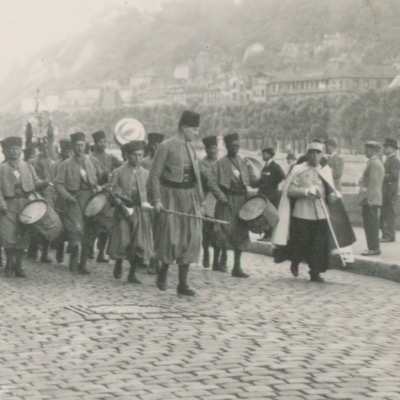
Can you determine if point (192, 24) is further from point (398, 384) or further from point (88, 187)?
point (398, 384)

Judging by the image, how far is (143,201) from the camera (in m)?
12.3

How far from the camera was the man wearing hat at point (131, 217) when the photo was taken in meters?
12.2

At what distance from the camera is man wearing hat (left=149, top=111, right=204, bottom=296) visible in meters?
10.7

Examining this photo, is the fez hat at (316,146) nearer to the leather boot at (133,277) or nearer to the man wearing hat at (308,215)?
the man wearing hat at (308,215)

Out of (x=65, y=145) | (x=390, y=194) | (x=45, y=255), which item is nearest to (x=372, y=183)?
(x=390, y=194)

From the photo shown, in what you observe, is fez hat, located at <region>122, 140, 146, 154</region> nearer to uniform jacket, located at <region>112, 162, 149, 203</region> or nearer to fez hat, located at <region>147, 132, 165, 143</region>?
uniform jacket, located at <region>112, 162, 149, 203</region>

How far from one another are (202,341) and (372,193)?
324 inches

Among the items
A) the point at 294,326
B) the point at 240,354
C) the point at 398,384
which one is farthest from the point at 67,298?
the point at 398,384

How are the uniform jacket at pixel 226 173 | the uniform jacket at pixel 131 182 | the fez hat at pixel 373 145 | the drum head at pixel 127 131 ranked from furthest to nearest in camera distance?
the drum head at pixel 127 131 → the fez hat at pixel 373 145 → the uniform jacket at pixel 226 173 → the uniform jacket at pixel 131 182

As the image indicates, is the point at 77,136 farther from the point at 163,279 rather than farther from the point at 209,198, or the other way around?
the point at 163,279

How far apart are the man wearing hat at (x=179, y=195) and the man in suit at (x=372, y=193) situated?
4722mm

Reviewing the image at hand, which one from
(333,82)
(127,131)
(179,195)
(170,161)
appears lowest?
(179,195)

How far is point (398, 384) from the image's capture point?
6.14 meters

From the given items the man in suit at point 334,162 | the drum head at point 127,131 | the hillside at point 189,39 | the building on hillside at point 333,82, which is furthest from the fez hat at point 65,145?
the building on hillside at point 333,82
